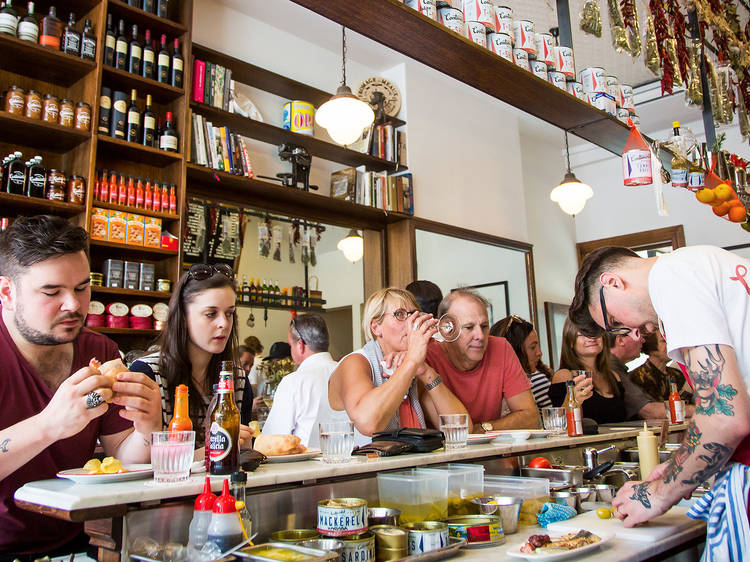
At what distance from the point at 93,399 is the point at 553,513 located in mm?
1170

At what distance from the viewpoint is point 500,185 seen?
20.6ft

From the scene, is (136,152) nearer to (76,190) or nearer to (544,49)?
(76,190)

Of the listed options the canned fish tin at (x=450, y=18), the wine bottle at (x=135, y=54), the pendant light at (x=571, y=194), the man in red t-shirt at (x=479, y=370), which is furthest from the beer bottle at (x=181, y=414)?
the pendant light at (x=571, y=194)

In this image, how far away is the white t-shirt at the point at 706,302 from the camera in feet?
Answer: 4.26

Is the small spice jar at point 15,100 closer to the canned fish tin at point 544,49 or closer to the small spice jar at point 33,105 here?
the small spice jar at point 33,105

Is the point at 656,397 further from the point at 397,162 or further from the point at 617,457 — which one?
the point at 397,162

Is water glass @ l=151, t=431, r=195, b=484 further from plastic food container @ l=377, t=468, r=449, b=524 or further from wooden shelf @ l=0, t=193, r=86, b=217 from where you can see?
wooden shelf @ l=0, t=193, r=86, b=217

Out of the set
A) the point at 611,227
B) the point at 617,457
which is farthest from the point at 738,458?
the point at 611,227

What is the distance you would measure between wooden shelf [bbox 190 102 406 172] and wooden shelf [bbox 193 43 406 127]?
42 centimetres

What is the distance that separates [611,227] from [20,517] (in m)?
7.01

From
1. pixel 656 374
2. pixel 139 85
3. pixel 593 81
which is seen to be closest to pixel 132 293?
pixel 139 85

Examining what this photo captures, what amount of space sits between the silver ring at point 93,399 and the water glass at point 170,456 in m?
0.19

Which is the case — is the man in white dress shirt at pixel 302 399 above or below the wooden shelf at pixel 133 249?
below

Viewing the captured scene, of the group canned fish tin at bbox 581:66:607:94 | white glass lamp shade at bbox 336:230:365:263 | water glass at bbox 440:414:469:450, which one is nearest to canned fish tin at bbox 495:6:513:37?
canned fish tin at bbox 581:66:607:94
